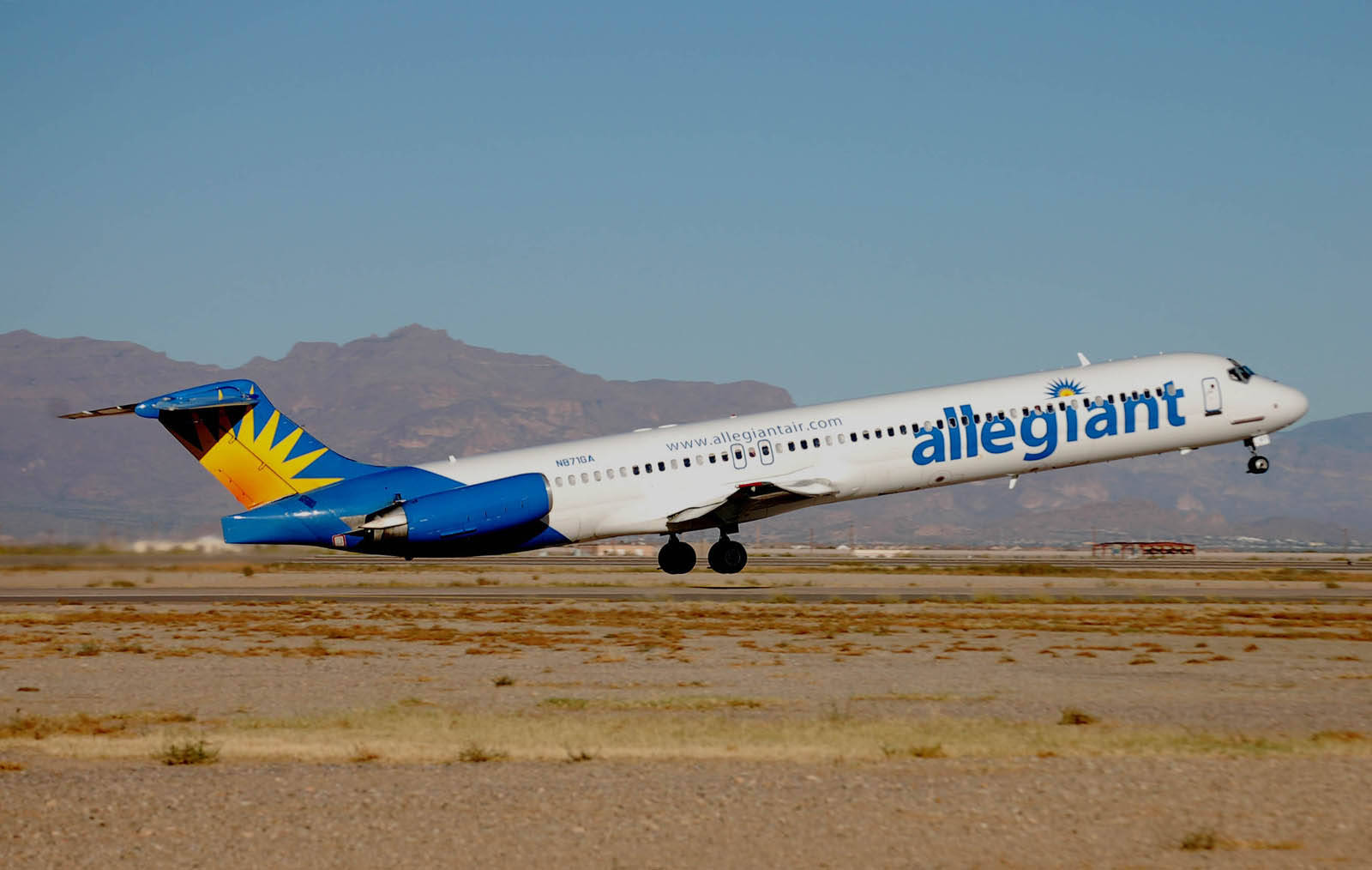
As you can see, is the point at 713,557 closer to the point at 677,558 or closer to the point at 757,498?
the point at 677,558

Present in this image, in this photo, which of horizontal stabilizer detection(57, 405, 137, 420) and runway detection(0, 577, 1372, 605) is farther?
runway detection(0, 577, 1372, 605)

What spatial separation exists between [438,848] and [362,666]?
41.8 ft

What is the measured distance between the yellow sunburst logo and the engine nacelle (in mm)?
2133

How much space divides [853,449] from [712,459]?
3.79 meters

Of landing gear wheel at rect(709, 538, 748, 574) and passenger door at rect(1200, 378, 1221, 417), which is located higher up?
passenger door at rect(1200, 378, 1221, 417)

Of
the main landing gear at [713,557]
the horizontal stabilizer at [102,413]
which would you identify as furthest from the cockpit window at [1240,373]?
the horizontal stabilizer at [102,413]

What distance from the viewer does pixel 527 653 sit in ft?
78.5

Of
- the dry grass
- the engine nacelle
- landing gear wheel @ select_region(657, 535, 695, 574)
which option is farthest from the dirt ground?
landing gear wheel @ select_region(657, 535, 695, 574)

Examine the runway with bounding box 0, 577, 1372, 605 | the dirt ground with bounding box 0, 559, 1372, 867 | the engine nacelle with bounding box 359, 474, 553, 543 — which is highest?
the engine nacelle with bounding box 359, 474, 553, 543

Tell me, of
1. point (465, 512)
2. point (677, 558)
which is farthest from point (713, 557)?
point (465, 512)

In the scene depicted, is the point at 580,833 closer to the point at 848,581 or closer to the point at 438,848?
the point at 438,848

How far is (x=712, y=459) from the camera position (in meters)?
39.4

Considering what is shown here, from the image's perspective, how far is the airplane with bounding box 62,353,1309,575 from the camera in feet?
119

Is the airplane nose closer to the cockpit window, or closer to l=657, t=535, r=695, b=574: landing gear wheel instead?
the cockpit window
